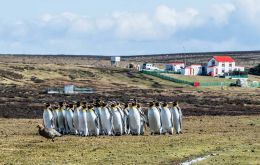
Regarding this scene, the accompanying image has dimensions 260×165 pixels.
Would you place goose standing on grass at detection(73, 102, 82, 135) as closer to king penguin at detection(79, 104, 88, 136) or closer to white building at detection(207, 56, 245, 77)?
king penguin at detection(79, 104, 88, 136)

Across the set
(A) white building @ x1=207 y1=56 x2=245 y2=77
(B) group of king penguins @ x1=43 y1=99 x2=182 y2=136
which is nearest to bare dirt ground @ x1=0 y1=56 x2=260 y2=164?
(B) group of king penguins @ x1=43 y1=99 x2=182 y2=136

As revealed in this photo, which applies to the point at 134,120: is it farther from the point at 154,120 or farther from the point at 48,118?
the point at 48,118

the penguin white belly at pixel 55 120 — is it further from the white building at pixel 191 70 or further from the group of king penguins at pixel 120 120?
the white building at pixel 191 70

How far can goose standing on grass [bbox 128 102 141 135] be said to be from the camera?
35.6m

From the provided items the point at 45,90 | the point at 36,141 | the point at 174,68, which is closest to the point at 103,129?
the point at 36,141

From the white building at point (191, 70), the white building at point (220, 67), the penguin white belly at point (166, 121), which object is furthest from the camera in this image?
the white building at point (220, 67)

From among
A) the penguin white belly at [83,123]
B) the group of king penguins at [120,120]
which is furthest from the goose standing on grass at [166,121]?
the penguin white belly at [83,123]

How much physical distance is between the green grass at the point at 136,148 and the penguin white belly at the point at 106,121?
136 centimetres

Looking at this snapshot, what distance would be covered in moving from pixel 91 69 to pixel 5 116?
58687 mm

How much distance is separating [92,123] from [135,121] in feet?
6.68

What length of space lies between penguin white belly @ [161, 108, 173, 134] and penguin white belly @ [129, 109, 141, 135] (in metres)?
1.15

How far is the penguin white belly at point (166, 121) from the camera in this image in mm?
35719

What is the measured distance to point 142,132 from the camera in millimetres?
36000

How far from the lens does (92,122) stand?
117 ft
